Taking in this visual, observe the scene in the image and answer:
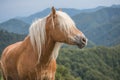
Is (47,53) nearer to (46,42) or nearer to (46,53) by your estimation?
(46,53)

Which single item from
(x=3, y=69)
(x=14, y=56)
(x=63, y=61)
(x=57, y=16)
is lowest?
(x=63, y=61)

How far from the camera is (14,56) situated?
8.01 meters

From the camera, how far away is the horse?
689cm

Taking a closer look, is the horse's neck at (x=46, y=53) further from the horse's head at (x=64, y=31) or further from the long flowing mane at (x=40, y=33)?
the horse's head at (x=64, y=31)

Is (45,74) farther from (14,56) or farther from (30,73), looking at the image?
(14,56)

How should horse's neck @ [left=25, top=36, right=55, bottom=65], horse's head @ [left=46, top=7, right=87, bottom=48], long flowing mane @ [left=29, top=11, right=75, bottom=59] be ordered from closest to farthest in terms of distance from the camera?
horse's head @ [left=46, top=7, right=87, bottom=48], long flowing mane @ [left=29, top=11, right=75, bottom=59], horse's neck @ [left=25, top=36, right=55, bottom=65]

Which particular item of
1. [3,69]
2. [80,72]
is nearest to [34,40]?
[3,69]

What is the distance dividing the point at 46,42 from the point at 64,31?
64cm

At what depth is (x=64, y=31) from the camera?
6883 mm

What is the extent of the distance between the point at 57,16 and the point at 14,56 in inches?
75.1

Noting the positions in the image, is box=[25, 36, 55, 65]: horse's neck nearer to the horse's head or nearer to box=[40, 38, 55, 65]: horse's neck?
box=[40, 38, 55, 65]: horse's neck

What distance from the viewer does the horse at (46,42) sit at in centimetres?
689

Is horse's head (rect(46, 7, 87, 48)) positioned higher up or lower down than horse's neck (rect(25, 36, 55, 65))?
higher up

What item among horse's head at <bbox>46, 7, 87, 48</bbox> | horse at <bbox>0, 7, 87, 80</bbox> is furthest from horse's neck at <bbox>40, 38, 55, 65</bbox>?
horse's head at <bbox>46, 7, 87, 48</bbox>
